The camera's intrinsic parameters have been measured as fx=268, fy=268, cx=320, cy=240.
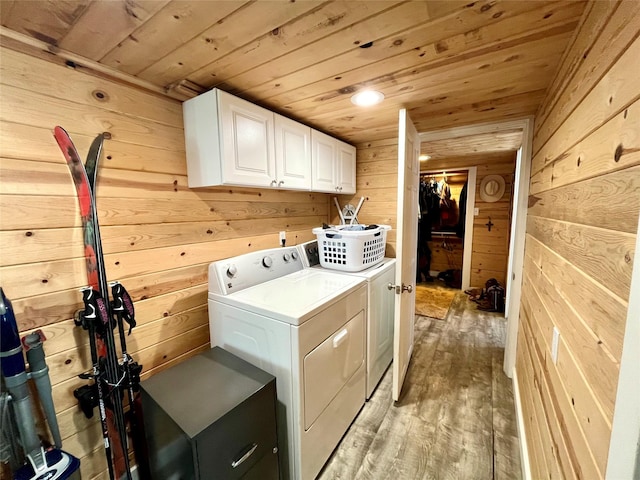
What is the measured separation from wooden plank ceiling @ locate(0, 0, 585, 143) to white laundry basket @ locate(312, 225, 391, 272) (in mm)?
885

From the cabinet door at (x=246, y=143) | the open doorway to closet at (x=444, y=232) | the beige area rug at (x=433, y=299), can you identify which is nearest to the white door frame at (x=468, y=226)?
the open doorway to closet at (x=444, y=232)

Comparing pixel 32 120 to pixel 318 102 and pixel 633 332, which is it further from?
pixel 633 332

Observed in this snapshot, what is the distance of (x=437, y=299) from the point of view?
13.3 ft

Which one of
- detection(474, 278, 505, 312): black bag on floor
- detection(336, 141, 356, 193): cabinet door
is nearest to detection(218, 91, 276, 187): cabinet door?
detection(336, 141, 356, 193): cabinet door

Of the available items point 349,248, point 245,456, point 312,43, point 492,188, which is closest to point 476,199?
point 492,188

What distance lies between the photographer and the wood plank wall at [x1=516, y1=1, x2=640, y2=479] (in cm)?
59

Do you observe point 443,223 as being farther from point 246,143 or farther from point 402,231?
point 246,143

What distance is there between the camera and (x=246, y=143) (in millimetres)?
1552

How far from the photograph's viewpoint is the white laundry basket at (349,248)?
192cm

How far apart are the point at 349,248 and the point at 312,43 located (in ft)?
4.00

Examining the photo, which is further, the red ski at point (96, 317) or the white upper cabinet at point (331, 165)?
the white upper cabinet at point (331, 165)

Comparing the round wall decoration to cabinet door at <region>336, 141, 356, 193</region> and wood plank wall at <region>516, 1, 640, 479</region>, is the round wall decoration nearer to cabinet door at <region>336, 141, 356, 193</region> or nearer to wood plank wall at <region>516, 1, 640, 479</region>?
cabinet door at <region>336, 141, 356, 193</region>

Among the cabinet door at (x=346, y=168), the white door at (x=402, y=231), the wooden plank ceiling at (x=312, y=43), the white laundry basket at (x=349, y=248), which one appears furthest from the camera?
the cabinet door at (x=346, y=168)

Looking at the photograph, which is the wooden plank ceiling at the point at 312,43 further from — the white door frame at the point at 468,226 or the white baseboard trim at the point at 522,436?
the white door frame at the point at 468,226
